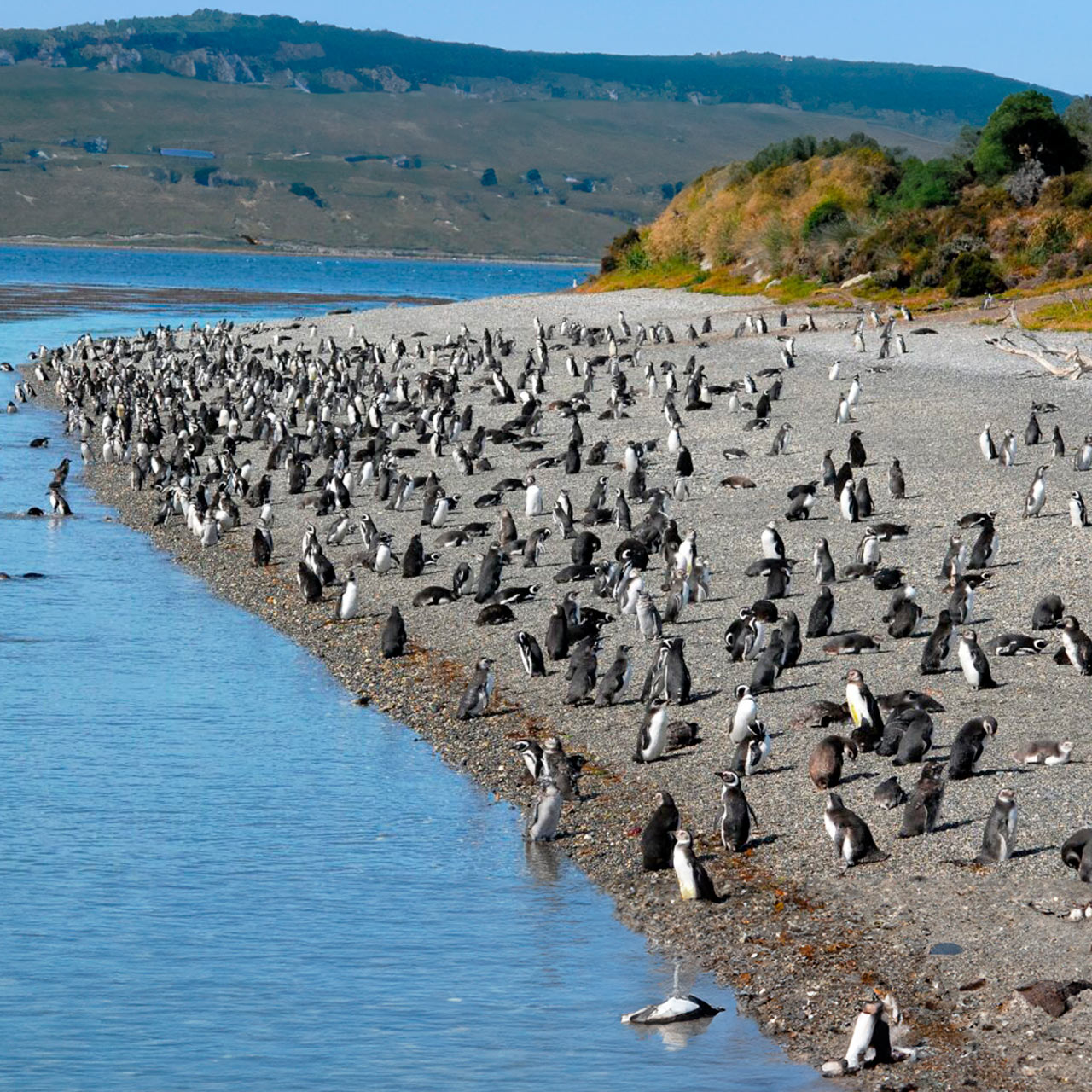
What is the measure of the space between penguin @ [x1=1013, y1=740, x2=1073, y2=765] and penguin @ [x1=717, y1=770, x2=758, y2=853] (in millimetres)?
1929

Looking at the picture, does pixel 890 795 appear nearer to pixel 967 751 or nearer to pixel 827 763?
pixel 827 763

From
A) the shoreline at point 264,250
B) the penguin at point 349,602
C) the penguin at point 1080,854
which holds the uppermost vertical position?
the shoreline at point 264,250

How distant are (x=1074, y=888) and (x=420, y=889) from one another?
3.72 metres

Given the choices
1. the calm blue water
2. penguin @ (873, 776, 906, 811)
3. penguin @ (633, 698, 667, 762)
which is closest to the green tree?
the calm blue water

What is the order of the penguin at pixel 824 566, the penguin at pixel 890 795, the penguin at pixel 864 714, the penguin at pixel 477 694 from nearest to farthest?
the penguin at pixel 890 795
the penguin at pixel 864 714
the penguin at pixel 477 694
the penguin at pixel 824 566

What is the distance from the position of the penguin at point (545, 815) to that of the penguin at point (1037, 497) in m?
9.43

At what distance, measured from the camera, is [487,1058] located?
27.1 ft

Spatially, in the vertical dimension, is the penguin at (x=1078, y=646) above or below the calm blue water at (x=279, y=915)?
above

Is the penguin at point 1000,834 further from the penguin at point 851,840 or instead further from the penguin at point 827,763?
the penguin at point 827,763

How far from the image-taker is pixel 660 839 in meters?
10.4

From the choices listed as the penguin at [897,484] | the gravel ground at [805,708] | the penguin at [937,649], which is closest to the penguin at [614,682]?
the gravel ground at [805,708]

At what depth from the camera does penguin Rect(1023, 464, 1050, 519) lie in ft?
61.9

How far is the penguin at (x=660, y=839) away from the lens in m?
10.4

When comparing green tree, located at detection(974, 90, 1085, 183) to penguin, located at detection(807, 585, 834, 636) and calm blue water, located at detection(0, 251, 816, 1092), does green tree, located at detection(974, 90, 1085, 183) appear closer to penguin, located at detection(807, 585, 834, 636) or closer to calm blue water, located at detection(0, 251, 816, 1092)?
penguin, located at detection(807, 585, 834, 636)
